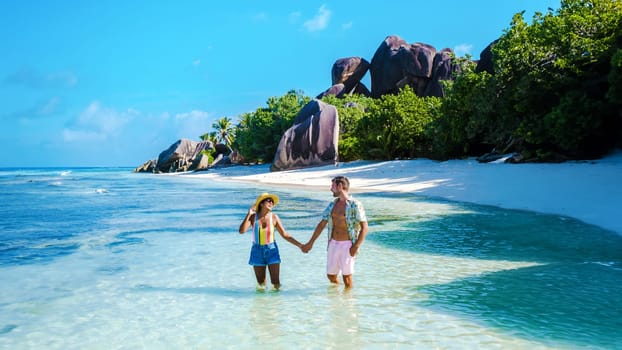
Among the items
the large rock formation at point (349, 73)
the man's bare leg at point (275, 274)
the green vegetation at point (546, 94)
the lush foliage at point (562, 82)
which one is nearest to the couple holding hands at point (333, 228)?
the man's bare leg at point (275, 274)

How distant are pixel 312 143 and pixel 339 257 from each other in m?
35.1

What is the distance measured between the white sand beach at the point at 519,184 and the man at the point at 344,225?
306 inches

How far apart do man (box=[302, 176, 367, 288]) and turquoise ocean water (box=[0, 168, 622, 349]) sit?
0.53 m

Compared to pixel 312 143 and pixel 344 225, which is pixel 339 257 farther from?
pixel 312 143

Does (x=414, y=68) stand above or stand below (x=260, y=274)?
above

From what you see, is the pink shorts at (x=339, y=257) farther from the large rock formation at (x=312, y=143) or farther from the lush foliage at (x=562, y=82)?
the large rock formation at (x=312, y=143)

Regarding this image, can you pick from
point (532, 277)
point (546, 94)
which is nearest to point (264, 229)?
point (532, 277)

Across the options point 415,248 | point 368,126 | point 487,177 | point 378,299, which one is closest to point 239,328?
point 378,299

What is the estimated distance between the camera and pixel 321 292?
21.8 ft

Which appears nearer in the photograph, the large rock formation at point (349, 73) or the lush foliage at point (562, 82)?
the lush foliage at point (562, 82)

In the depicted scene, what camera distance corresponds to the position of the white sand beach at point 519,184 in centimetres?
1441

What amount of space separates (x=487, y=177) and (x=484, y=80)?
26.5ft

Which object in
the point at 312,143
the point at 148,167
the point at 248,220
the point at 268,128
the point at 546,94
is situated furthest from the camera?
the point at 148,167

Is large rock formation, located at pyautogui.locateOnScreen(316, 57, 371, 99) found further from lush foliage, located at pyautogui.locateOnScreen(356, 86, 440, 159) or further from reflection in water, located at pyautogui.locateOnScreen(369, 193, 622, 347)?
reflection in water, located at pyautogui.locateOnScreen(369, 193, 622, 347)
